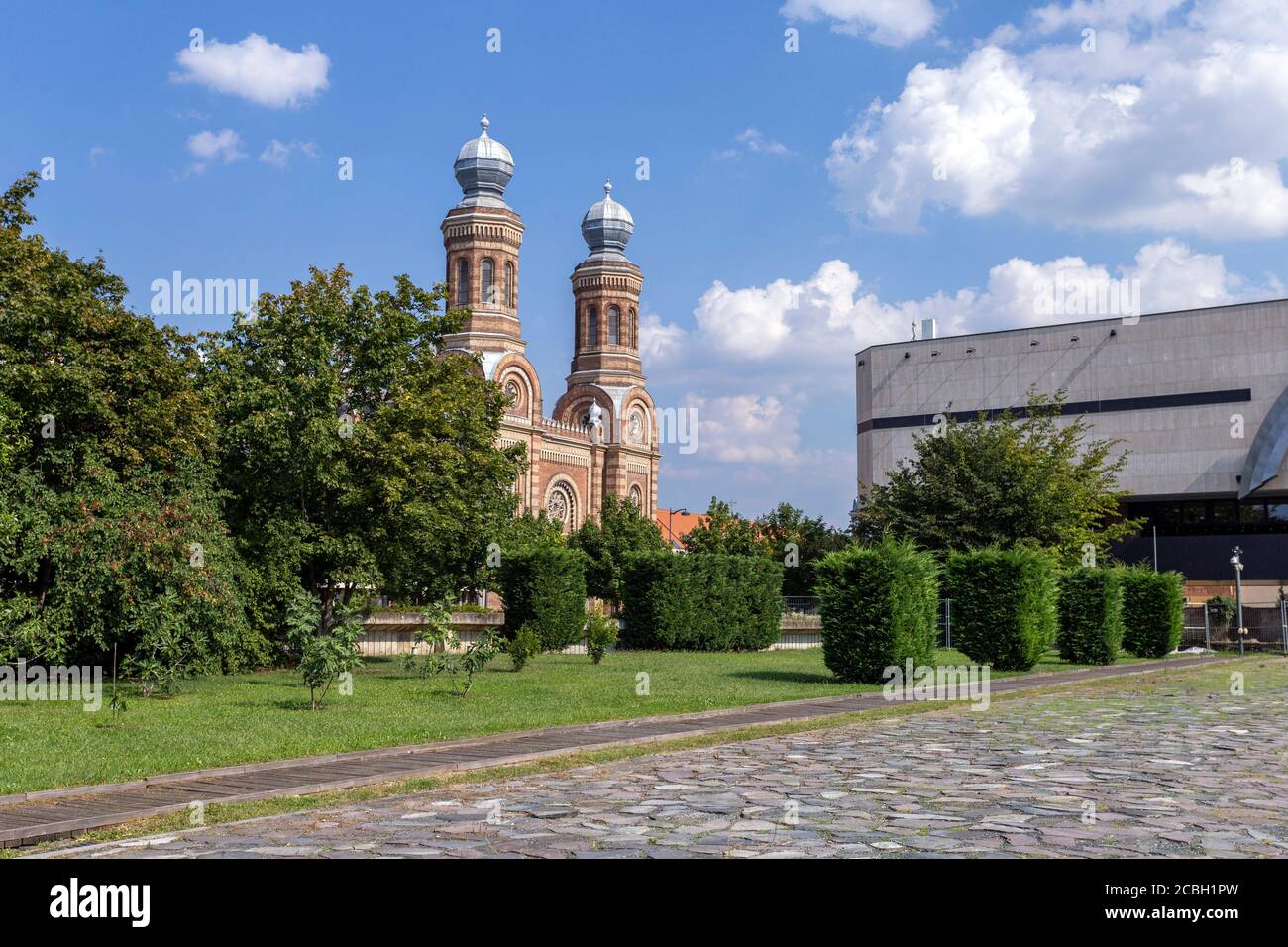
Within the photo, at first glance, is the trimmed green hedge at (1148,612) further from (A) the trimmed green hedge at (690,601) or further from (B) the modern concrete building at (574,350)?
(B) the modern concrete building at (574,350)

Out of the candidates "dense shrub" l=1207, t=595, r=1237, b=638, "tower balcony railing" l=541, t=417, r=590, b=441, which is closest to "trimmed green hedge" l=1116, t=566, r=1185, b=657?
"dense shrub" l=1207, t=595, r=1237, b=638

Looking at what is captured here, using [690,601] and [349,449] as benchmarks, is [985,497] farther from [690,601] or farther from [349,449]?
[349,449]

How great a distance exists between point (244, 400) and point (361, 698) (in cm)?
817

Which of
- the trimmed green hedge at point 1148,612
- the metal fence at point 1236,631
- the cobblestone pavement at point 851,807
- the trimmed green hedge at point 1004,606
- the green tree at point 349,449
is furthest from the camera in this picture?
the metal fence at point 1236,631

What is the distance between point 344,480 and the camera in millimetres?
23797

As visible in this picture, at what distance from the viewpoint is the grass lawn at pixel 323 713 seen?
35.6 ft

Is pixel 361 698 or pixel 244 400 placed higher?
pixel 244 400

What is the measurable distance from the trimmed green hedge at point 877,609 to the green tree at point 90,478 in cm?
1039

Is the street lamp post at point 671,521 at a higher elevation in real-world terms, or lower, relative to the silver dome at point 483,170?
lower
